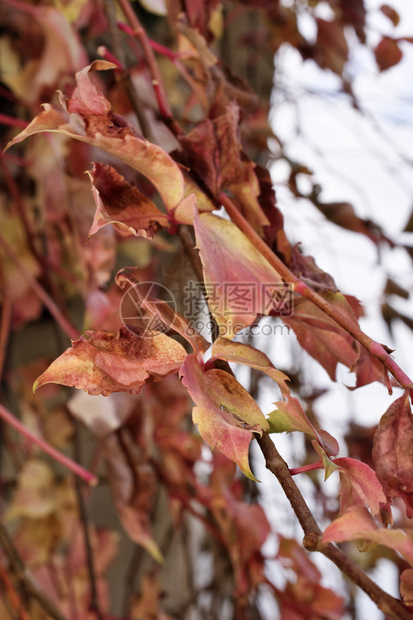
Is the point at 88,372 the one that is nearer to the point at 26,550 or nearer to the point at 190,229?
the point at 190,229

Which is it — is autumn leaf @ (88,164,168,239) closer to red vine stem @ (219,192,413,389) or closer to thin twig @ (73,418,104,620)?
red vine stem @ (219,192,413,389)

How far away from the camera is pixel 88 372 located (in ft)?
0.49

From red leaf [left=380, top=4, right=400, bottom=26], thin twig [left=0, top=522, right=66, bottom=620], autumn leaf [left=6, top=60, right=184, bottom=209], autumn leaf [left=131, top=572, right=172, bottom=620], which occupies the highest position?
autumn leaf [left=6, top=60, right=184, bottom=209]

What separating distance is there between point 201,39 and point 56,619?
31 cm

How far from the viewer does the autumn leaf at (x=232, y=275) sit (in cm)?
16

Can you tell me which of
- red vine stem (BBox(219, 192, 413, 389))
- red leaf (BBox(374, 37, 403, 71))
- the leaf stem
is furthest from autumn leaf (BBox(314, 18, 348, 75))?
red vine stem (BBox(219, 192, 413, 389))

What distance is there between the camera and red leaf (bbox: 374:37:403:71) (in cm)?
44

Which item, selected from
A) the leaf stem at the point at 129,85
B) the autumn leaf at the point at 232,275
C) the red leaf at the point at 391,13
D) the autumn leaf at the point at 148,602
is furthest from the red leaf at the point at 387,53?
the autumn leaf at the point at 148,602

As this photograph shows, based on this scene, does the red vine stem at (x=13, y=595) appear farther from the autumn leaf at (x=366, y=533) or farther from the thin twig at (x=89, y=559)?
the autumn leaf at (x=366, y=533)

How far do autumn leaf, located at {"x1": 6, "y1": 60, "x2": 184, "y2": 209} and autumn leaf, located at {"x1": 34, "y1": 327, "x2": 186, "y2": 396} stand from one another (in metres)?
0.05

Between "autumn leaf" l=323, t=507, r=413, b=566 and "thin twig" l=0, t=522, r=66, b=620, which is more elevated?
"autumn leaf" l=323, t=507, r=413, b=566

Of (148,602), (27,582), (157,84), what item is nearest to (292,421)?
(157,84)

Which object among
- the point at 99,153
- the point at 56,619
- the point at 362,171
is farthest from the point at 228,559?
the point at 362,171

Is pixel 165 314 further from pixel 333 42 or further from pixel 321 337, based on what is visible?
pixel 333 42
